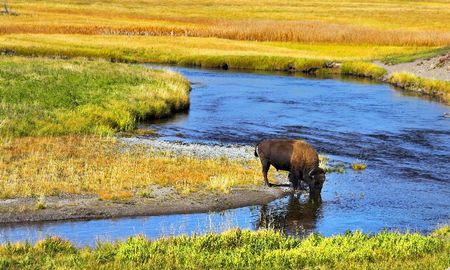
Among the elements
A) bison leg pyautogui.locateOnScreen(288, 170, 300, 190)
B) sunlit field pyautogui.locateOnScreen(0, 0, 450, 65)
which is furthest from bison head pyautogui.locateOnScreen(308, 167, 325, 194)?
sunlit field pyautogui.locateOnScreen(0, 0, 450, 65)

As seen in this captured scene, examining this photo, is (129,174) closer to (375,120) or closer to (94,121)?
(94,121)

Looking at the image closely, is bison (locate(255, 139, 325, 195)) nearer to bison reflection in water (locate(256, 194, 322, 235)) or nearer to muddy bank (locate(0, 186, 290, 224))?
bison reflection in water (locate(256, 194, 322, 235))

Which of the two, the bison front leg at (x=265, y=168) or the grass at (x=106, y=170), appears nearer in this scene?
the grass at (x=106, y=170)

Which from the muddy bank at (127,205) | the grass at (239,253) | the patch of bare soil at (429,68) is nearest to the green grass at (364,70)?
the patch of bare soil at (429,68)

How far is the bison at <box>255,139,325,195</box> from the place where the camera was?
23.7 metres

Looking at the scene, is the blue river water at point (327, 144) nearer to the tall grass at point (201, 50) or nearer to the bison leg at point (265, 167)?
the bison leg at point (265, 167)

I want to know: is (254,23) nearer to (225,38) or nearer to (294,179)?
(225,38)

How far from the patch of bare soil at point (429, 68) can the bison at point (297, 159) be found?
33798mm

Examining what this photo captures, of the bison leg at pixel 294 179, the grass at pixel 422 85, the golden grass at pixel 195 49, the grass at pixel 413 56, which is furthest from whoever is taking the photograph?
the golden grass at pixel 195 49

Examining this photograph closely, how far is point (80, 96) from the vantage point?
38688 millimetres

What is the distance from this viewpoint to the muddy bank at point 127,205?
2034 cm

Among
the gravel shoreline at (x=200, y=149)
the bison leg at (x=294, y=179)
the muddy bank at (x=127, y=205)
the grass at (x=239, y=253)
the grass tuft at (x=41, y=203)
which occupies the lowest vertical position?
the gravel shoreline at (x=200, y=149)

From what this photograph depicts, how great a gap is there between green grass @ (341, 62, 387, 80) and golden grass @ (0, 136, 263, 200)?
113 ft

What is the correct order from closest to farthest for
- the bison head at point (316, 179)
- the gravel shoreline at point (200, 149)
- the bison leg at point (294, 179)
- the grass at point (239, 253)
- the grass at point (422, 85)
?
the grass at point (239, 253), the bison head at point (316, 179), the bison leg at point (294, 179), the gravel shoreline at point (200, 149), the grass at point (422, 85)
